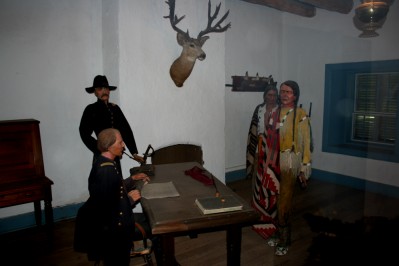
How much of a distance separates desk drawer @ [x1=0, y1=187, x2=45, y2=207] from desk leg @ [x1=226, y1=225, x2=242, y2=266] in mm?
2300

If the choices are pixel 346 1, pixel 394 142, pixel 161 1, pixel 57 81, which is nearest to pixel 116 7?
pixel 161 1

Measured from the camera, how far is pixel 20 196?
3.38 m

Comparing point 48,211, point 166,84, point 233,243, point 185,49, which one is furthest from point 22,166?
point 233,243

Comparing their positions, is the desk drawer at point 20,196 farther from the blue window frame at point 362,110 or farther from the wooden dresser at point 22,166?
the blue window frame at point 362,110

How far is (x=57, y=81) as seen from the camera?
4234 mm

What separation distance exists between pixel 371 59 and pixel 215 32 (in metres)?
3.05

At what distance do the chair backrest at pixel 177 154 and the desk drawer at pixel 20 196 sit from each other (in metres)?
1.48

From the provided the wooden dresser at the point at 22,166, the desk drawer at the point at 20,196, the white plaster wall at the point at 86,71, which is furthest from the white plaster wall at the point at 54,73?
the desk drawer at the point at 20,196

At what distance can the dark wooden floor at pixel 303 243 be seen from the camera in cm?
238

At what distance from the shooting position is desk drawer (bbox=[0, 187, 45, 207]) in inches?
129

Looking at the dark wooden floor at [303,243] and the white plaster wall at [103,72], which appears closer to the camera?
the dark wooden floor at [303,243]

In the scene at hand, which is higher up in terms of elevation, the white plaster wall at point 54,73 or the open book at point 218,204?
the white plaster wall at point 54,73

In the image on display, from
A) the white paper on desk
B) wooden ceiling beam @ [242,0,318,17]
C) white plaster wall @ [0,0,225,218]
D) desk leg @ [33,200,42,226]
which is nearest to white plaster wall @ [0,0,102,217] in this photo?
white plaster wall @ [0,0,225,218]

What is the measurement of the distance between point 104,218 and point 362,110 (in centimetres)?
570
